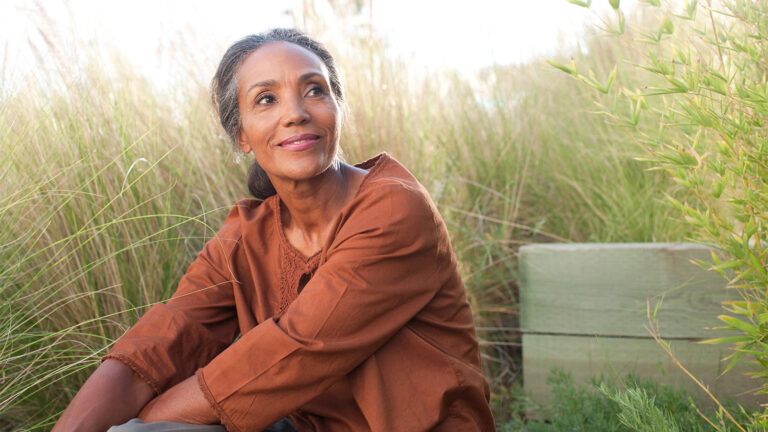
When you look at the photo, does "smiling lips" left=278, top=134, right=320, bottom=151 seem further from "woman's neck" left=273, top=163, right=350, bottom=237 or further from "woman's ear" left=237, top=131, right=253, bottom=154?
"woman's ear" left=237, top=131, right=253, bottom=154

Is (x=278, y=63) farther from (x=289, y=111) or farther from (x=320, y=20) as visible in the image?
(x=320, y=20)

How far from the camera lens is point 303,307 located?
1960 mm

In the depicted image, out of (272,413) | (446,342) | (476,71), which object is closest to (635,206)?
(476,71)

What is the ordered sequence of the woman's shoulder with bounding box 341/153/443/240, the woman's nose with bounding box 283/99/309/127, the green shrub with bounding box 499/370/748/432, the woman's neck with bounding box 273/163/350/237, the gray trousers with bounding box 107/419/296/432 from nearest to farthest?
1. the gray trousers with bounding box 107/419/296/432
2. the woman's shoulder with bounding box 341/153/443/240
3. the woman's nose with bounding box 283/99/309/127
4. the woman's neck with bounding box 273/163/350/237
5. the green shrub with bounding box 499/370/748/432

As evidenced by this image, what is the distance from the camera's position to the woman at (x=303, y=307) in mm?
1947

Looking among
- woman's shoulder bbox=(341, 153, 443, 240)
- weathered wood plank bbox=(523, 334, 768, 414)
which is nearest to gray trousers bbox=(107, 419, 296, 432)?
woman's shoulder bbox=(341, 153, 443, 240)

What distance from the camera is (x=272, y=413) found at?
76.8 inches

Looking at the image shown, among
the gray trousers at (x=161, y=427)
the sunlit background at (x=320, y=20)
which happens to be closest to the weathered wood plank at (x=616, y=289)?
the sunlit background at (x=320, y=20)

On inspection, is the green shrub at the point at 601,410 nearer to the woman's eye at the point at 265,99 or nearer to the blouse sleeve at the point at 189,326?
the blouse sleeve at the point at 189,326

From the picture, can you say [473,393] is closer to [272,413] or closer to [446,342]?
[446,342]

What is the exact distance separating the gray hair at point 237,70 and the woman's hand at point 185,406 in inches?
30.7

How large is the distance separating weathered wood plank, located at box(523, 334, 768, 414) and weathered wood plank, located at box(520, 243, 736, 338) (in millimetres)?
42

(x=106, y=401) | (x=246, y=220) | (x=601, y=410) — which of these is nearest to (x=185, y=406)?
(x=106, y=401)

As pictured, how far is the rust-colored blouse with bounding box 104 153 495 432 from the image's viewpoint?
6.37ft
